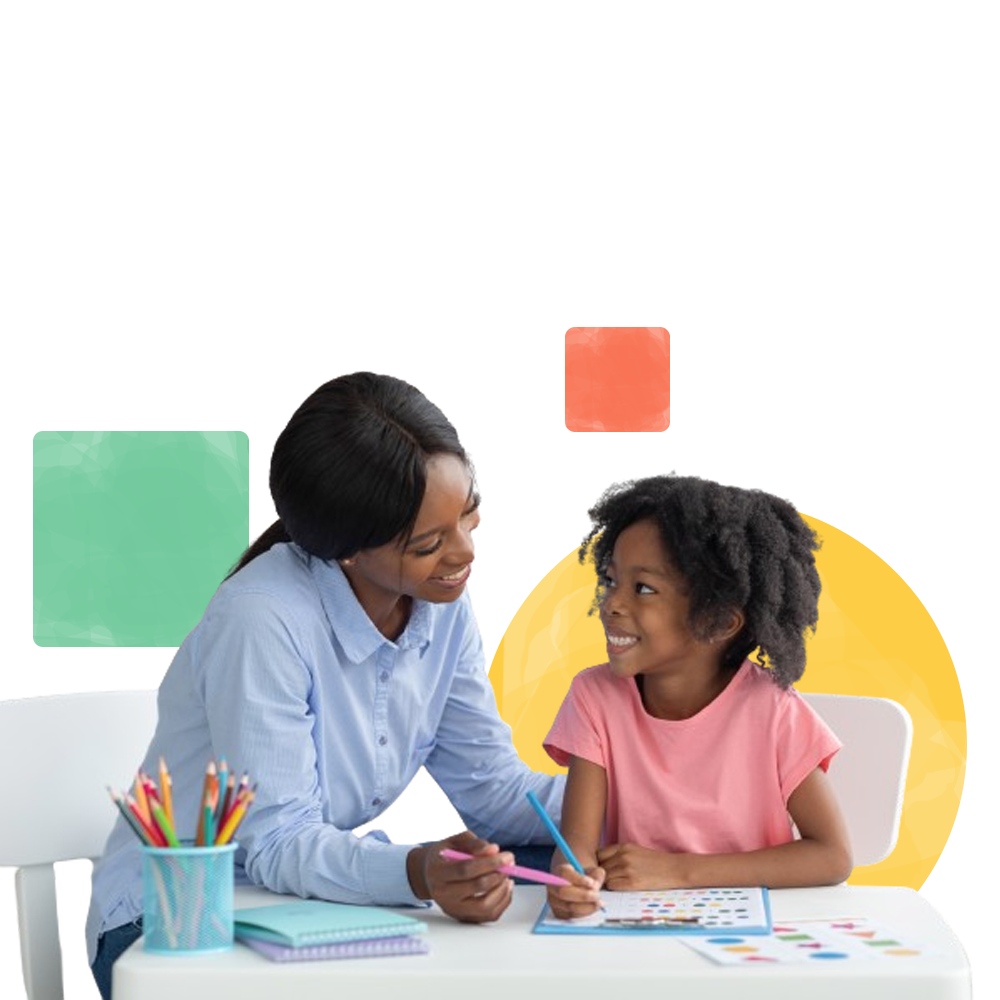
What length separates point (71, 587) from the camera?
281 cm

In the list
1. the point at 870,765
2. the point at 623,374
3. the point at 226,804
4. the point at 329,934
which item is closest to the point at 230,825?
the point at 226,804

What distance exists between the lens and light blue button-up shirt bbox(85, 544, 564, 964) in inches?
69.4

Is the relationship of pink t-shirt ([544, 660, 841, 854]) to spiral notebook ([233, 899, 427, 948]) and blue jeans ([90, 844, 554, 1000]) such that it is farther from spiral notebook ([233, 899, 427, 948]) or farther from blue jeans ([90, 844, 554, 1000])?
spiral notebook ([233, 899, 427, 948])

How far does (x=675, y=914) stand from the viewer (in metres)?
1.63

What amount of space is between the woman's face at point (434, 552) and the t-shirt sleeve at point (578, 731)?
173 mm

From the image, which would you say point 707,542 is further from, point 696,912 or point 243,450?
point 243,450

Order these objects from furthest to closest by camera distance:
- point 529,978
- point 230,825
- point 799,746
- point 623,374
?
point 623,374, point 799,746, point 230,825, point 529,978

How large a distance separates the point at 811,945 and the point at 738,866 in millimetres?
289

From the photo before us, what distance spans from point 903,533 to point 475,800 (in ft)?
3.56

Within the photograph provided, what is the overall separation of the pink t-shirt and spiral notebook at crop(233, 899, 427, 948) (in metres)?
0.44

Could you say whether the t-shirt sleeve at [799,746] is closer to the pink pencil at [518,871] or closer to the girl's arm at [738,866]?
the girl's arm at [738,866]

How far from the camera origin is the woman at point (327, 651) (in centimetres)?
180

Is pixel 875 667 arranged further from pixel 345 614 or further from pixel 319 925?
pixel 319 925

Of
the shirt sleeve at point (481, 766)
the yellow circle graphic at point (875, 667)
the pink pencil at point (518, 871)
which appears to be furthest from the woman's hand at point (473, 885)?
the yellow circle graphic at point (875, 667)
